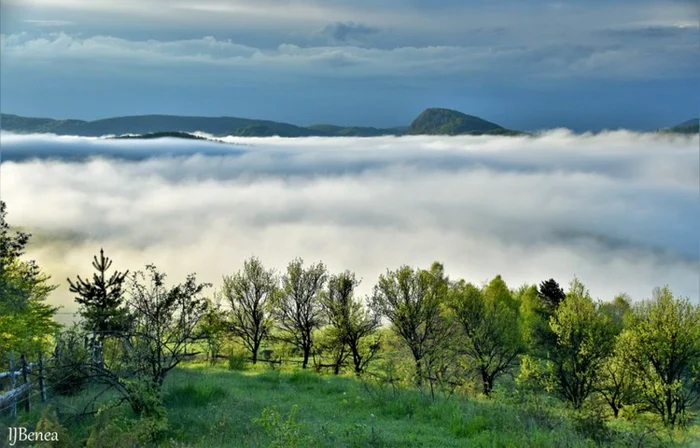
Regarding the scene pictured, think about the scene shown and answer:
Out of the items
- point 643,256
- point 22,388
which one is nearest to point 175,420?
point 22,388

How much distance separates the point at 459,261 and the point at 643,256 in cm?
5629

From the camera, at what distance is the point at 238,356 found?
35.7 metres

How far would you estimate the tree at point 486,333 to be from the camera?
41.5 m

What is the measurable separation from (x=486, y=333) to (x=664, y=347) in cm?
1128

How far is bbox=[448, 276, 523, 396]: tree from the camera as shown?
41469mm

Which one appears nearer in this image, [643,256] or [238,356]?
[238,356]

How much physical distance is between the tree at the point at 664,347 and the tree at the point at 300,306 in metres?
21.4

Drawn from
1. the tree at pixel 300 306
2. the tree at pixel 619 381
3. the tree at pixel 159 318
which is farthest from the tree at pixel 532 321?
the tree at pixel 159 318

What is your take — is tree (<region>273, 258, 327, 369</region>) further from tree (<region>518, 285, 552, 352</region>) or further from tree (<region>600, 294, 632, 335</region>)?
tree (<region>600, 294, 632, 335</region>)

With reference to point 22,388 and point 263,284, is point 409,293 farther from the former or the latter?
point 22,388

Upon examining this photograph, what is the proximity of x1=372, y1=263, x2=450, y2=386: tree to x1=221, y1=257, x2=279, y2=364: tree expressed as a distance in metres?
9.05

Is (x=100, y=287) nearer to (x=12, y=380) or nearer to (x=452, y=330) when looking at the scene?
(x=12, y=380)

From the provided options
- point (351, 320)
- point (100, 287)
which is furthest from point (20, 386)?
point (351, 320)

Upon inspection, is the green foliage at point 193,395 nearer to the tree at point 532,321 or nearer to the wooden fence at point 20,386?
the wooden fence at point 20,386
